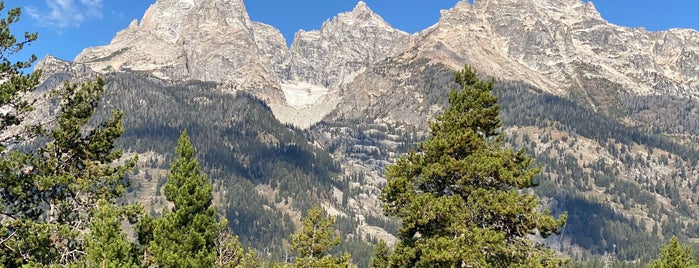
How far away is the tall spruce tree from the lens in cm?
2975

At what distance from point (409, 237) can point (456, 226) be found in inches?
151

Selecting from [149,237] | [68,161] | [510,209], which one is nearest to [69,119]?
[68,161]

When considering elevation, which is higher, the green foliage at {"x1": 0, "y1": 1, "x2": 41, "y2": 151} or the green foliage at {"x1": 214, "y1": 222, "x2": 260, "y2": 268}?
the green foliage at {"x1": 0, "y1": 1, "x2": 41, "y2": 151}

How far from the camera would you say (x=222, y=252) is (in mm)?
47906

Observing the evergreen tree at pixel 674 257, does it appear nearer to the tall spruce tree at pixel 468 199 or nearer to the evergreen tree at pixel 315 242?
the tall spruce tree at pixel 468 199

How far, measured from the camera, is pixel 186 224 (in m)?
34.6

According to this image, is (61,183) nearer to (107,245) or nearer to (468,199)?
(107,245)

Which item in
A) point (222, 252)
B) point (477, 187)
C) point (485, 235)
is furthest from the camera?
point (222, 252)

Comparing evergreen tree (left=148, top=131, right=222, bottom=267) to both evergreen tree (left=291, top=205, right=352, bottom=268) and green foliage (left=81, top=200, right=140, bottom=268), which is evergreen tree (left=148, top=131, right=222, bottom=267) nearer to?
green foliage (left=81, top=200, right=140, bottom=268)

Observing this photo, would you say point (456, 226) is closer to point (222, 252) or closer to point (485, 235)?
point (485, 235)

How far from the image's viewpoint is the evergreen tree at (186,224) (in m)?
32.2

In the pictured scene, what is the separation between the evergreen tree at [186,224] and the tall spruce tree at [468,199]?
9.73m

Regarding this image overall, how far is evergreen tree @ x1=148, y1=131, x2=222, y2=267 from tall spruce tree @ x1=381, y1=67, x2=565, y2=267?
9725mm

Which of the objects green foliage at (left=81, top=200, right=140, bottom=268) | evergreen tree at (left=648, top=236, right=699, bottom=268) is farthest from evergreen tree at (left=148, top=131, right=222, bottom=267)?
evergreen tree at (left=648, top=236, right=699, bottom=268)
